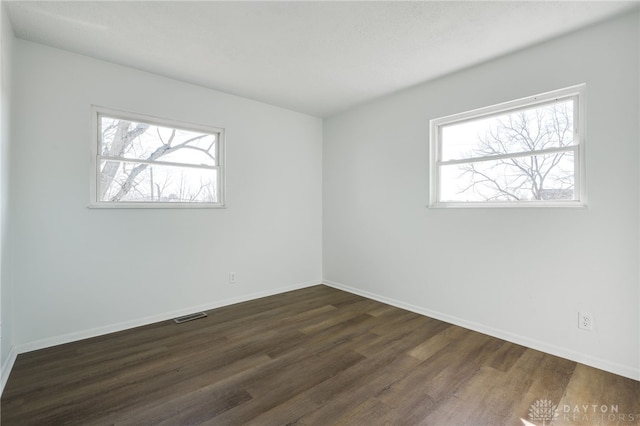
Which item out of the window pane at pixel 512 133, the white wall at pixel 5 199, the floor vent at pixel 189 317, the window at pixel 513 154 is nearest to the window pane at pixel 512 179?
the window at pixel 513 154

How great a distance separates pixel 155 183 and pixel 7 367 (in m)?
1.85

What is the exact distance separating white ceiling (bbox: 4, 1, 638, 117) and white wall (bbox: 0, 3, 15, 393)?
0.25 metres

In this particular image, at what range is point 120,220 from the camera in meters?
2.87

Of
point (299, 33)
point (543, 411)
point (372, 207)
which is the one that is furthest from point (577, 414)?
point (299, 33)

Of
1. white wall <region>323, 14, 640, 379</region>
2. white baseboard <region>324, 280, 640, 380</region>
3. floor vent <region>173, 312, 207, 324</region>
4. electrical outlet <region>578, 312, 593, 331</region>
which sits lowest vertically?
floor vent <region>173, 312, 207, 324</region>

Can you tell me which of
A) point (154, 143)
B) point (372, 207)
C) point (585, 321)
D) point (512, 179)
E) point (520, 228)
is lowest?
point (585, 321)

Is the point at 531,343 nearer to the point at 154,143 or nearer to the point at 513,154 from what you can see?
the point at 513,154

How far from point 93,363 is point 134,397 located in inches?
28.2

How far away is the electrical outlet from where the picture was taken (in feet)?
7.38

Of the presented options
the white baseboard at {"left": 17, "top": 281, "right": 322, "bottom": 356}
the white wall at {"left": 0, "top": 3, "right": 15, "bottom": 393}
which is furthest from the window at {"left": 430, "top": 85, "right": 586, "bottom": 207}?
the white wall at {"left": 0, "top": 3, "right": 15, "bottom": 393}

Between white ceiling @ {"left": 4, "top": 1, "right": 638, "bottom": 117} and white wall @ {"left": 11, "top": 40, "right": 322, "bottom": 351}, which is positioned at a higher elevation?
white ceiling @ {"left": 4, "top": 1, "right": 638, "bottom": 117}

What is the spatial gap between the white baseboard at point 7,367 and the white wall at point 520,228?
3471mm

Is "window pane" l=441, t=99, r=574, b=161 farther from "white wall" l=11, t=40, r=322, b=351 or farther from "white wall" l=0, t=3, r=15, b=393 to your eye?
"white wall" l=0, t=3, r=15, b=393

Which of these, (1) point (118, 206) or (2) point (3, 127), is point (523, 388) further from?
(2) point (3, 127)
